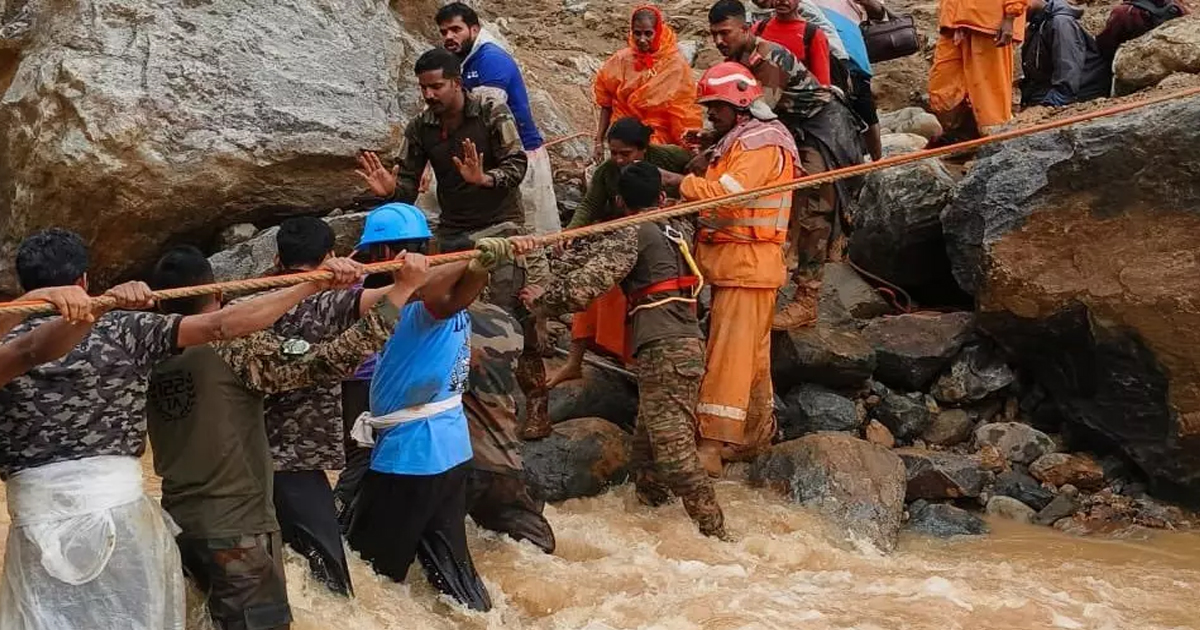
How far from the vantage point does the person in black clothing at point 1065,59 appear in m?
9.44

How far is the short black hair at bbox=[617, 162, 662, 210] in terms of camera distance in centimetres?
564

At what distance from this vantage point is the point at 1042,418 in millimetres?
7371

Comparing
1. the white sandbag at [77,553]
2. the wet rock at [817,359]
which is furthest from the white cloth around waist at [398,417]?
the wet rock at [817,359]

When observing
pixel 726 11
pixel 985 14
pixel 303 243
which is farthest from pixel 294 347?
pixel 985 14

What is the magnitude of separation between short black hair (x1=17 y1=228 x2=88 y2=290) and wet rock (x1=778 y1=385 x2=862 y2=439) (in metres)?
4.69

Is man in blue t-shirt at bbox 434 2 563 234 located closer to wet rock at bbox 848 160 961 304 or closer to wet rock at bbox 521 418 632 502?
wet rock at bbox 521 418 632 502

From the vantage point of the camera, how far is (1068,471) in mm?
6801

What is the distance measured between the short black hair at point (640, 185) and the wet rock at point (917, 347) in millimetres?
2486

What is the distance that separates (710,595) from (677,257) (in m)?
1.63

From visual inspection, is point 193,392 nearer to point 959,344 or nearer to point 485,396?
point 485,396

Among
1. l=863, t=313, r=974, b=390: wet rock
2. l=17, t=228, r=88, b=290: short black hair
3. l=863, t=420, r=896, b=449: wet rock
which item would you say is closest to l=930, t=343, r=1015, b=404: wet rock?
l=863, t=313, r=974, b=390: wet rock

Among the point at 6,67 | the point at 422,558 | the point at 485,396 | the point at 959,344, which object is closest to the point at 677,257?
the point at 485,396

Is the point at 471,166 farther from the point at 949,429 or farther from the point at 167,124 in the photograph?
the point at 949,429

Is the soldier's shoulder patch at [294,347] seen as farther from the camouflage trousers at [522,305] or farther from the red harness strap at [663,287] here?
the camouflage trousers at [522,305]
